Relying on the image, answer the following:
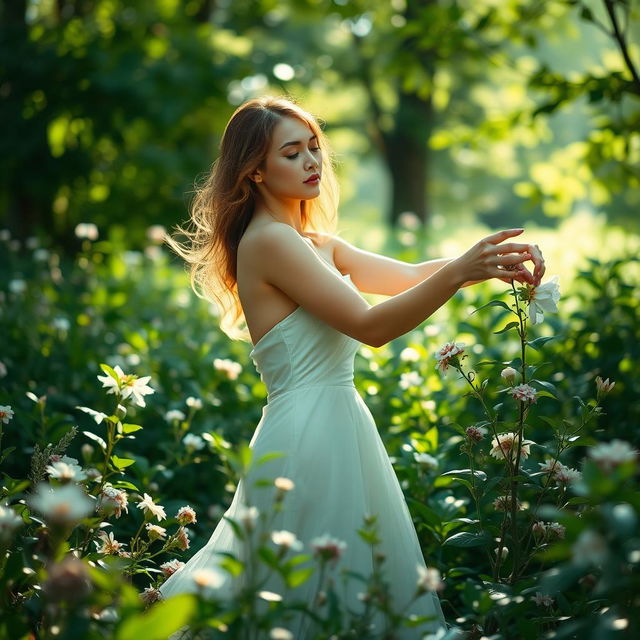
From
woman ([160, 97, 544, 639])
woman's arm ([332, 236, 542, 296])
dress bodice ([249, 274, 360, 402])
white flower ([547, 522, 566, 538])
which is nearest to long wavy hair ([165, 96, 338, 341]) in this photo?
woman ([160, 97, 544, 639])

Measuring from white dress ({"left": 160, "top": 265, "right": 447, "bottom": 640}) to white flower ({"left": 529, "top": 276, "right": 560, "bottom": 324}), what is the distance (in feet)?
1.94

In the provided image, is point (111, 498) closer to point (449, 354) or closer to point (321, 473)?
point (321, 473)

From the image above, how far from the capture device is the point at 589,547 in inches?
49.9

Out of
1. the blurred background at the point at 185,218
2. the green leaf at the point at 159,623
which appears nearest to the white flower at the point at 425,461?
the blurred background at the point at 185,218

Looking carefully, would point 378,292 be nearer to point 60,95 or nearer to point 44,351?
point 44,351

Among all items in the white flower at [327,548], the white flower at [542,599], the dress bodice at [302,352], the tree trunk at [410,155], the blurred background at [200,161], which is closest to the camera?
the white flower at [327,548]

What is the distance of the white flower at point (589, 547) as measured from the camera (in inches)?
49.9

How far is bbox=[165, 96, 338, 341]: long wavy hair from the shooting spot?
250 centimetres

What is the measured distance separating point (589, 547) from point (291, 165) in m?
1.54

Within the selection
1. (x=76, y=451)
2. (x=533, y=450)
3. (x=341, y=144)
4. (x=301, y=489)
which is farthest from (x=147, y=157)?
(x=341, y=144)

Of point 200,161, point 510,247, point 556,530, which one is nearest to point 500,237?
point 510,247

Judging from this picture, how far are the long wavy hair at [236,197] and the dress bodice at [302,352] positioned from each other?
1.21ft

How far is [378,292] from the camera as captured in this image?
274 cm

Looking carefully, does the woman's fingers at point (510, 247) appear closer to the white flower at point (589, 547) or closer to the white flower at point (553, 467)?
the white flower at point (553, 467)
